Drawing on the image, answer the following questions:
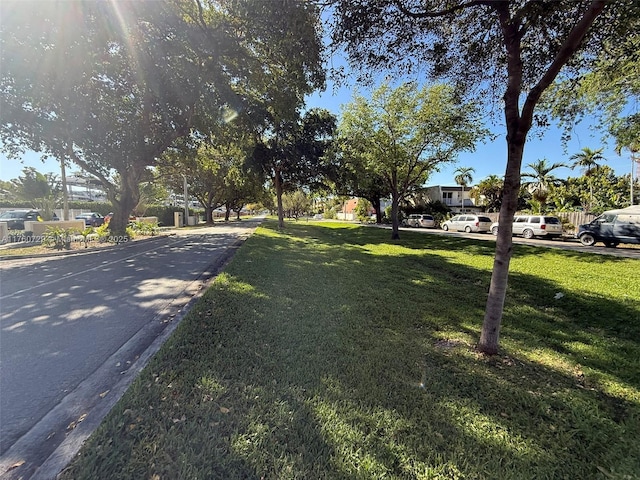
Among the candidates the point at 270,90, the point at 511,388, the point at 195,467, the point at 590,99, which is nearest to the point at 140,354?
the point at 195,467

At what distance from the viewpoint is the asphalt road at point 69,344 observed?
2.31 metres

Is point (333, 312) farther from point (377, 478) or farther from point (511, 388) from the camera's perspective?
point (377, 478)

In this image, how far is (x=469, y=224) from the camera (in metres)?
26.9

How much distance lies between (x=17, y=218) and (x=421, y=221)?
118 feet

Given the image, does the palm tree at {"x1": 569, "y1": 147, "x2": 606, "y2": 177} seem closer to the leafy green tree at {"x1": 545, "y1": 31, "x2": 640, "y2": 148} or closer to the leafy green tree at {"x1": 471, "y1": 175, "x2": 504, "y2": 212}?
the leafy green tree at {"x1": 471, "y1": 175, "x2": 504, "y2": 212}

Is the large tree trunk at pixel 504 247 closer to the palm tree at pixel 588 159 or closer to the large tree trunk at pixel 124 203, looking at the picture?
the large tree trunk at pixel 124 203

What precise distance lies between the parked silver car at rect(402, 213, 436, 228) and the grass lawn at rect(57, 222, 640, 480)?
96.9 ft

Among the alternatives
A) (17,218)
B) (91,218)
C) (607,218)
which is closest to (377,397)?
(607,218)

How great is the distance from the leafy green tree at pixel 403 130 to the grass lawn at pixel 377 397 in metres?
11.2

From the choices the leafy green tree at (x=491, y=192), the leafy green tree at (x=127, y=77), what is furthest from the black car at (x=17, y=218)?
the leafy green tree at (x=491, y=192)

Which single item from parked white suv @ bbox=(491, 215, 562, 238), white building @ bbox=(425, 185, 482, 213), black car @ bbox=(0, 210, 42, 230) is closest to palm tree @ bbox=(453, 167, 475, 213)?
white building @ bbox=(425, 185, 482, 213)

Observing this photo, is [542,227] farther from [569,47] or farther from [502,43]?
[569,47]

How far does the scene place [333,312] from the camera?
499 cm

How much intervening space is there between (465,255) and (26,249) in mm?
18266
